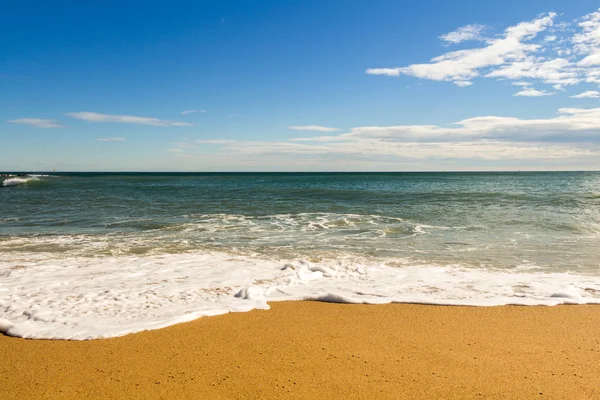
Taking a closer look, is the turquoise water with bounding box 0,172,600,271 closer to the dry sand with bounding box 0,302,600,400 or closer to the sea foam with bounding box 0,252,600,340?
the sea foam with bounding box 0,252,600,340

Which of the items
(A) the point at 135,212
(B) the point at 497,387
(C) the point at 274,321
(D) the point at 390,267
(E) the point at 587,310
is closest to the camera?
(B) the point at 497,387

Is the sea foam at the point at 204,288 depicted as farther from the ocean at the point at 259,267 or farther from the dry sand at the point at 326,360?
the dry sand at the point at 326,360

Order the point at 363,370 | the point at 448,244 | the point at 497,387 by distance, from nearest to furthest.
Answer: the point at 497,387 < the point at 363,370 < the point at 448,244

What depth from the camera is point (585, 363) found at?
384cm

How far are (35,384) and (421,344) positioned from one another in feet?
12.3

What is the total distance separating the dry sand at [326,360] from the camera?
3373 mm

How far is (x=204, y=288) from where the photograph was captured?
251 inches

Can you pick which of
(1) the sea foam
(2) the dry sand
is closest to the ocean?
(1) the sea foam

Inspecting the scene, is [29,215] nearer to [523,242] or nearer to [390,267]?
[390,267]

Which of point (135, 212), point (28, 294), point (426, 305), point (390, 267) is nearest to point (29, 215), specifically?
point (135, 212)

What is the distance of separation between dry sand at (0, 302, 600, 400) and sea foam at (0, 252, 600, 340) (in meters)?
0.47

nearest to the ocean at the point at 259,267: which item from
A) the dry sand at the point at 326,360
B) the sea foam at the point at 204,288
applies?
the sea foam at the point at 204,288

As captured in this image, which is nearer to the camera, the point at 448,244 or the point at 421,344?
the point at 421,344

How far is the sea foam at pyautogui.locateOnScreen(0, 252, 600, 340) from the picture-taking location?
4.97 m
